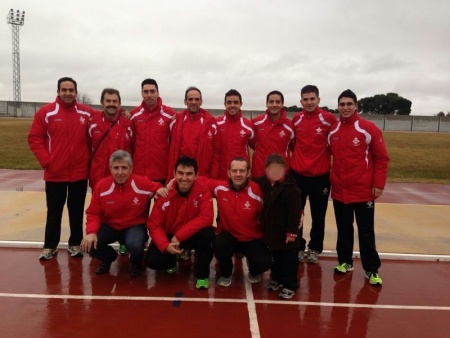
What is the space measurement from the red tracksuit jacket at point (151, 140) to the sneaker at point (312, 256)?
2.06 meters

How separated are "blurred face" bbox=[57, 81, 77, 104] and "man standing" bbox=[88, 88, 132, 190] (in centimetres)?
33

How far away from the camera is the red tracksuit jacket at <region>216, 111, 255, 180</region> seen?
4816mm

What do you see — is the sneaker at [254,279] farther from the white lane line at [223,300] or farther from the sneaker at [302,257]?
the sneaker at [302,257]

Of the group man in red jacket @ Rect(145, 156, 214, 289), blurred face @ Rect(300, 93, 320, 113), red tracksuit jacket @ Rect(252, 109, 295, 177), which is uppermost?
blurred face @ Rect(300, 93, 320, 113)

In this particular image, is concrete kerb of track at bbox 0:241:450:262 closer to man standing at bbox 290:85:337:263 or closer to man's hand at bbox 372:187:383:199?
man standing at bbox 290:85:337:263

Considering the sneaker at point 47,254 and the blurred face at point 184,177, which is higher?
the blurred face at point 184,177

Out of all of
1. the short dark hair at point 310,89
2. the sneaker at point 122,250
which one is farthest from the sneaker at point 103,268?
the short dark hair at point 310,89

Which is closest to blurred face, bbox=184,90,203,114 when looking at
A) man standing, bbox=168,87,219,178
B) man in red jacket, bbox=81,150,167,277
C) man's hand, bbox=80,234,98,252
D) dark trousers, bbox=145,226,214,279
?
man standing, bbox=168,87,219,178

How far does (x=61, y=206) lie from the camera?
4.77m

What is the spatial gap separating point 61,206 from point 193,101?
2042 mm

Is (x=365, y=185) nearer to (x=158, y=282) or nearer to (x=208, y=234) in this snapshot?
(x=208, y=234)

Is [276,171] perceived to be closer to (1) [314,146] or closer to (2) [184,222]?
(1) [314,146]

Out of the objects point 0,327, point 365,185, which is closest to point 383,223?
point 365,185

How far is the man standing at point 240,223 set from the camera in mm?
4043
